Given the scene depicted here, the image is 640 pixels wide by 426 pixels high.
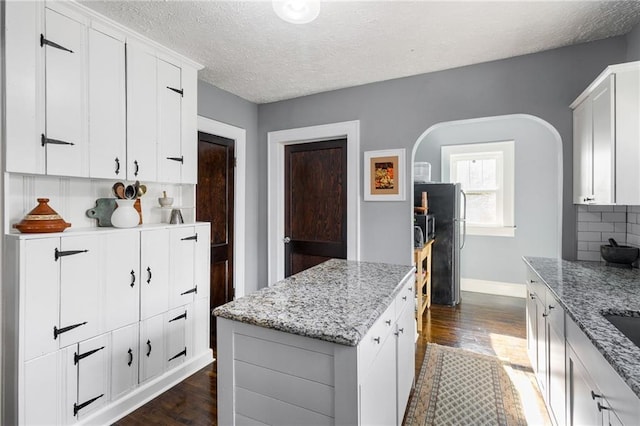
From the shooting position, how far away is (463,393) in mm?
2199

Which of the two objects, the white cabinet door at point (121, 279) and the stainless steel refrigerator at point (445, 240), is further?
the stainless steel refrigerator at point (445, 240)

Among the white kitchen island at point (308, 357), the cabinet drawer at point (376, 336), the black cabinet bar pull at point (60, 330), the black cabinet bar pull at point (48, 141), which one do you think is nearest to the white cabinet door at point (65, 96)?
the black cabinet bar pull at point (48, 141)

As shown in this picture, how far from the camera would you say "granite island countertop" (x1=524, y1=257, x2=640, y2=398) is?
986mm

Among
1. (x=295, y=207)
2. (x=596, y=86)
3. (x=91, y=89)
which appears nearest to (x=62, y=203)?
(x=91, y=89)

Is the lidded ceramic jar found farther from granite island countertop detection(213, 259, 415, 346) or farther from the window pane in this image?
the window pane

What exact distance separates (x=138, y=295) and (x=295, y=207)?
187 centimetres

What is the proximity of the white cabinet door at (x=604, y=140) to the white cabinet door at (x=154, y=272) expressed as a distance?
2853 millimetres

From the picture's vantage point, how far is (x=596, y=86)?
1.92 m

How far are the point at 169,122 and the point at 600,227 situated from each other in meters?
3.31

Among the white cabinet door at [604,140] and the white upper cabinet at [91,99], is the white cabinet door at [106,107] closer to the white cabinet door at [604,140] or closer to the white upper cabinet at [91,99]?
the white upper cabinet at [91,99]

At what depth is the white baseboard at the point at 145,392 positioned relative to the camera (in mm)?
1930

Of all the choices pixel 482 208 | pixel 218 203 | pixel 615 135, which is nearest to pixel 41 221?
pixel 218 203

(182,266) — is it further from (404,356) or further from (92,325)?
(404,356)

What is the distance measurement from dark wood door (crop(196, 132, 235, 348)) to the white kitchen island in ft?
5.76
